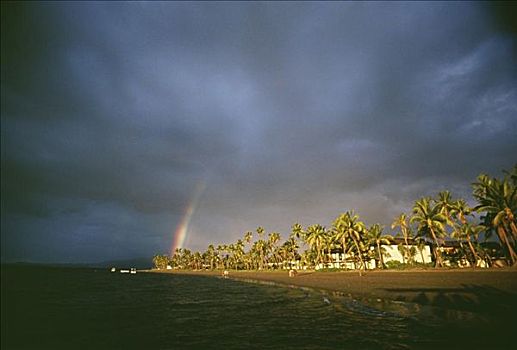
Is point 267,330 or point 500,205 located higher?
point 500,205

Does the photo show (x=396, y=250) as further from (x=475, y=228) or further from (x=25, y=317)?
(x=25, y=317)

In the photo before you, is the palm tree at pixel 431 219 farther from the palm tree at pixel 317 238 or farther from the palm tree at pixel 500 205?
the palm tree at pixel 317 238

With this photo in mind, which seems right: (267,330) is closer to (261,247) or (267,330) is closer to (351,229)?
(351,229)

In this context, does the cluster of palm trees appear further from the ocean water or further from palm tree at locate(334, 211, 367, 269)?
the ocean water

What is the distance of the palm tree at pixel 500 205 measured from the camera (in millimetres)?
54906

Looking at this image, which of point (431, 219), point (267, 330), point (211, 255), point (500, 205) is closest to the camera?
point (267, 330)

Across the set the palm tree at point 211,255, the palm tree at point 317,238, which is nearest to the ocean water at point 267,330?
the palm tree at point 317,238

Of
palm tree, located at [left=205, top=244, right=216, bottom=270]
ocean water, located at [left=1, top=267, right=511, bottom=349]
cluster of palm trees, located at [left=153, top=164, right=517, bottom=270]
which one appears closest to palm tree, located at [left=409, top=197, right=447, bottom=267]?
cluster of palm trees, located at [left=153, top=164, right=517, bottom=270]

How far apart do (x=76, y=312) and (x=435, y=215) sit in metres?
71.0

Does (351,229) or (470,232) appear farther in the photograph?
(351,229)

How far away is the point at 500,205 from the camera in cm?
5588

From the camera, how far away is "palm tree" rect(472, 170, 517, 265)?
2162 inches

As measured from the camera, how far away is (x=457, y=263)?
7338 centimetres

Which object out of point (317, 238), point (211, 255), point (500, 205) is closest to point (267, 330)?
point (500, 205)
